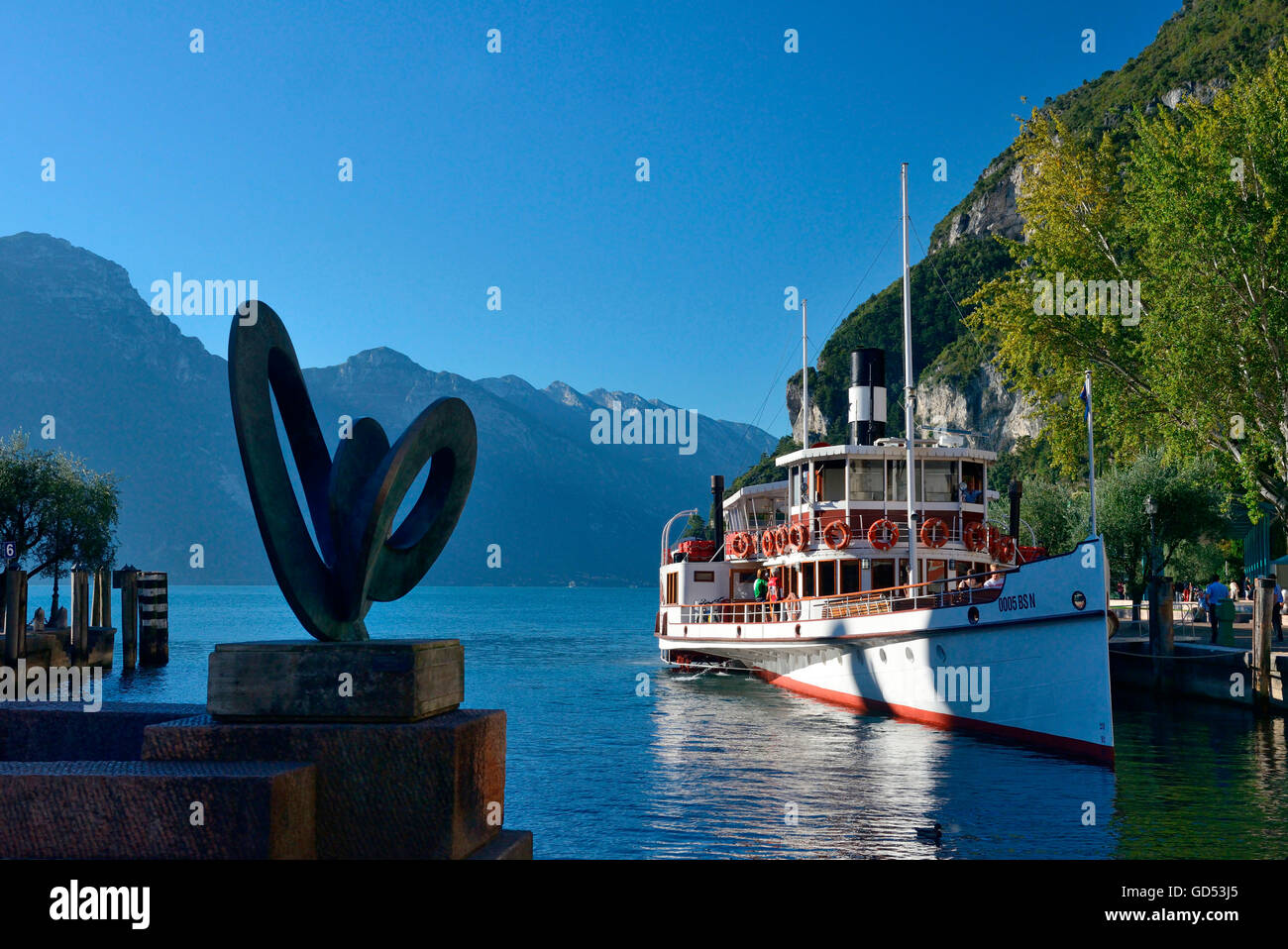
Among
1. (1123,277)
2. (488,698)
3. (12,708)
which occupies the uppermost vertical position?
(1123,277)

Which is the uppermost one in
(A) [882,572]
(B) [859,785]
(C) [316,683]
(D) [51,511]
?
(D) [51,511]

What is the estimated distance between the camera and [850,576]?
27.5 metres

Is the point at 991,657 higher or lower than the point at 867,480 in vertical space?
lower

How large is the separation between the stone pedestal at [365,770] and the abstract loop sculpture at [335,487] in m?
0.86

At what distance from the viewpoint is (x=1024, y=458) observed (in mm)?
100375

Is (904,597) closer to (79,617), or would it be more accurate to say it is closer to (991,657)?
(991,657)

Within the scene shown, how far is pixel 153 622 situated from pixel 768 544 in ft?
86.2

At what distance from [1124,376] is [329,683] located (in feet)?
102

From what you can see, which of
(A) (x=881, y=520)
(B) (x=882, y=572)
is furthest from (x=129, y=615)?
(A) (x=881, y=520)
